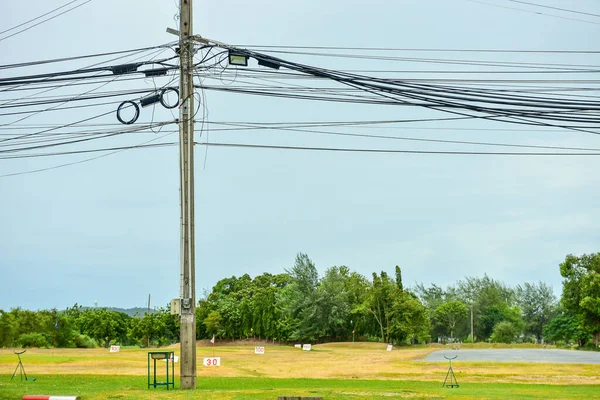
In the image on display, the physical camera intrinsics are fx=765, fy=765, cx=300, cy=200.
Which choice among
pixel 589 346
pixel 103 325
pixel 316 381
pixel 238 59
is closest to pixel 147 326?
pixel 103 325

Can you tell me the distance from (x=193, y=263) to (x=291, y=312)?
2842 inches

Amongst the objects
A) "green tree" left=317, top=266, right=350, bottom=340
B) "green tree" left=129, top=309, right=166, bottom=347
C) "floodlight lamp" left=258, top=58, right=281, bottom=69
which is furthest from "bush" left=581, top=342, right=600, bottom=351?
"floodlight lamp" left=258, top=58, right=281, bottom=69

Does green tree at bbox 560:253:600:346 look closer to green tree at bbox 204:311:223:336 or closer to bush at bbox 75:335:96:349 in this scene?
green tree at bbox 204:311:223:336

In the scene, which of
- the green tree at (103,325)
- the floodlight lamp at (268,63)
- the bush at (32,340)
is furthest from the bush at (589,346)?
the floodlight lamp at (268,63)

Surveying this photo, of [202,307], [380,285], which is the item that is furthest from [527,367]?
[202,307]

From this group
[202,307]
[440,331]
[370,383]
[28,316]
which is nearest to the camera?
[370,383]

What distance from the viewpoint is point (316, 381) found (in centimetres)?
3306

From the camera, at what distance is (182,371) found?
2244 centimetres

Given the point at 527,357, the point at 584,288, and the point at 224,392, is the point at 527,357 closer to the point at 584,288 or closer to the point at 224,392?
the point at 584,288

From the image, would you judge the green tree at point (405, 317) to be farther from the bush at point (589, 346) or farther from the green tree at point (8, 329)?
the green tree at point (8, 329)

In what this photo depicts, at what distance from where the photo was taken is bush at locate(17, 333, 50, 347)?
2884 inches

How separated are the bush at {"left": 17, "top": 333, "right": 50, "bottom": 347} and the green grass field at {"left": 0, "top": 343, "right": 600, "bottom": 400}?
22412mm

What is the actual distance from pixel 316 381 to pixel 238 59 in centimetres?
1677

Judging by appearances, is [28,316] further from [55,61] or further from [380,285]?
[55,61]
